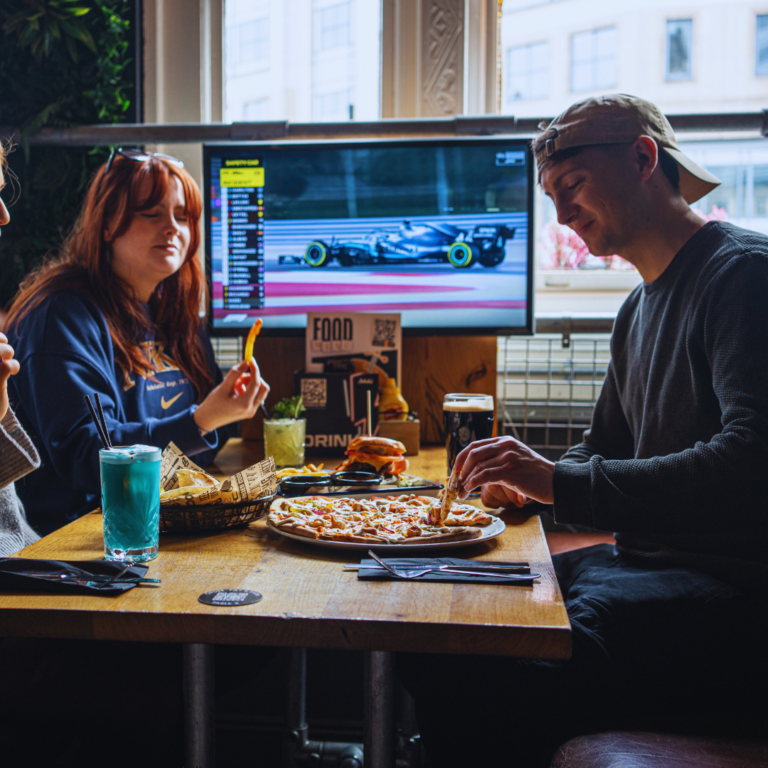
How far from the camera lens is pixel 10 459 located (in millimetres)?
1278

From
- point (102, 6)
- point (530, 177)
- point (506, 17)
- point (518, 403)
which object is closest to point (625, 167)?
point (530, 177)

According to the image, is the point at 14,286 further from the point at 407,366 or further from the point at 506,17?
the point at 506,17

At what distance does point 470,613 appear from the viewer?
2.76ft

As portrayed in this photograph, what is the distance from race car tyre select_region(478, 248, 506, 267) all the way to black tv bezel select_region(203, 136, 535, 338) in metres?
0.08

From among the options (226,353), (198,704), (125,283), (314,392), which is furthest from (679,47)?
(198,704)

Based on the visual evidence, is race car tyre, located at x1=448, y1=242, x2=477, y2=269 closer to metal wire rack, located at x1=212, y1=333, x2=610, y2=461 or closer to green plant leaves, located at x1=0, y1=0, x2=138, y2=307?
metal wire rack, located at x1=212, y1=333, x2=610, y2=461

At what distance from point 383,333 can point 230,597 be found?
1357mm

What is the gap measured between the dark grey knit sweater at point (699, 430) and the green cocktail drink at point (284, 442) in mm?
806

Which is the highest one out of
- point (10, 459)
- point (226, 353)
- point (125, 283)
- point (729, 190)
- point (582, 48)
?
point (582, 48)

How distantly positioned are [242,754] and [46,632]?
1414mm

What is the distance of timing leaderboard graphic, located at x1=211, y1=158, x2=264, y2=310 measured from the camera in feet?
7.47

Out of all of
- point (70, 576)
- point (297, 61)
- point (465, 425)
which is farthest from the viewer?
point (297, 61)

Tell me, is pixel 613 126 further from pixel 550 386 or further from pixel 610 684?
pixel 550 386

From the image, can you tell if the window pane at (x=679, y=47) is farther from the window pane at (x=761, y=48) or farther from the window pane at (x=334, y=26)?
the window pane at (x=334, y=26)
